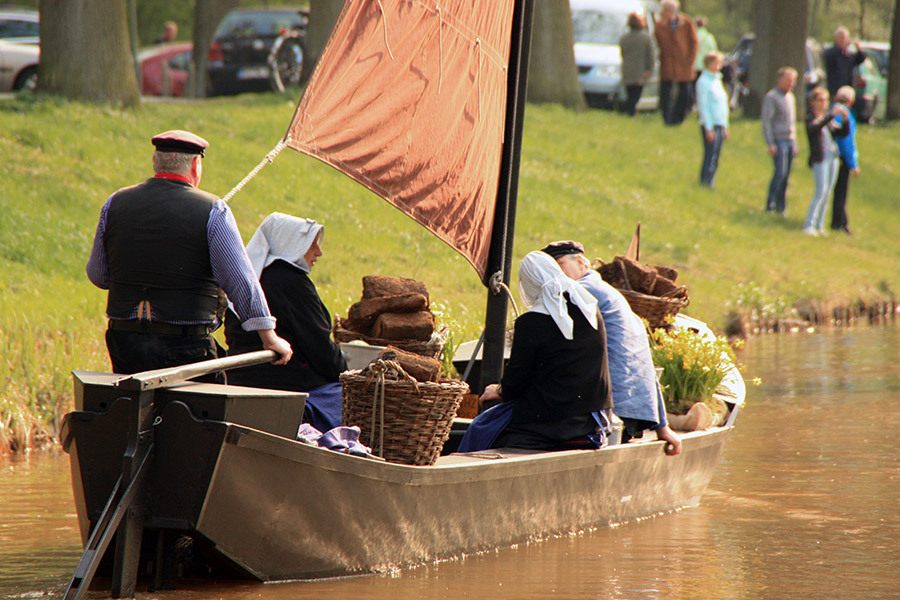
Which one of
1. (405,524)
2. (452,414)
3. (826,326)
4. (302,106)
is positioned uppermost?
(302,106)

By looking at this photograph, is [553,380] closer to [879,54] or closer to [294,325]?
[294,325]

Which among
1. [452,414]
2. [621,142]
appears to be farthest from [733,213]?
[452,414]

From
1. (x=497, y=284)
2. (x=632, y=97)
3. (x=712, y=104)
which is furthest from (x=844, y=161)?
(x=497, y=284)

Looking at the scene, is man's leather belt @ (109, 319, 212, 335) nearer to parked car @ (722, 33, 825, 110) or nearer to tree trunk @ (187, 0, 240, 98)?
tree trunk @ (187, 0, 240, 98)

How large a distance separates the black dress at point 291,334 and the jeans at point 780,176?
14271 mm

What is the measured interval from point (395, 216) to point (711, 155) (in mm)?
6352

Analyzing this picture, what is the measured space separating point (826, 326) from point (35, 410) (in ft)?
34.0

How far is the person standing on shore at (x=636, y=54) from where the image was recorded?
2186 cm

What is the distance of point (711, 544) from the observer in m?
7.24

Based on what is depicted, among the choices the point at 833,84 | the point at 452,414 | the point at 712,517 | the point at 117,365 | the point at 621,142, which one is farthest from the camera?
the point at 833,84

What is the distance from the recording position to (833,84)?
2550 centimetres

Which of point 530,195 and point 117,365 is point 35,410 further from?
point 530,195

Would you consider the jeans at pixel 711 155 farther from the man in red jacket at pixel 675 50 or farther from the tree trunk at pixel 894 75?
the tree trunk at pixel 894 75

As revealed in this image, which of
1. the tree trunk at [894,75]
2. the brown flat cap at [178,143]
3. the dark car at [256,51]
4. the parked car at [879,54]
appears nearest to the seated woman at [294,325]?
the brown flat cap at [178,143]
